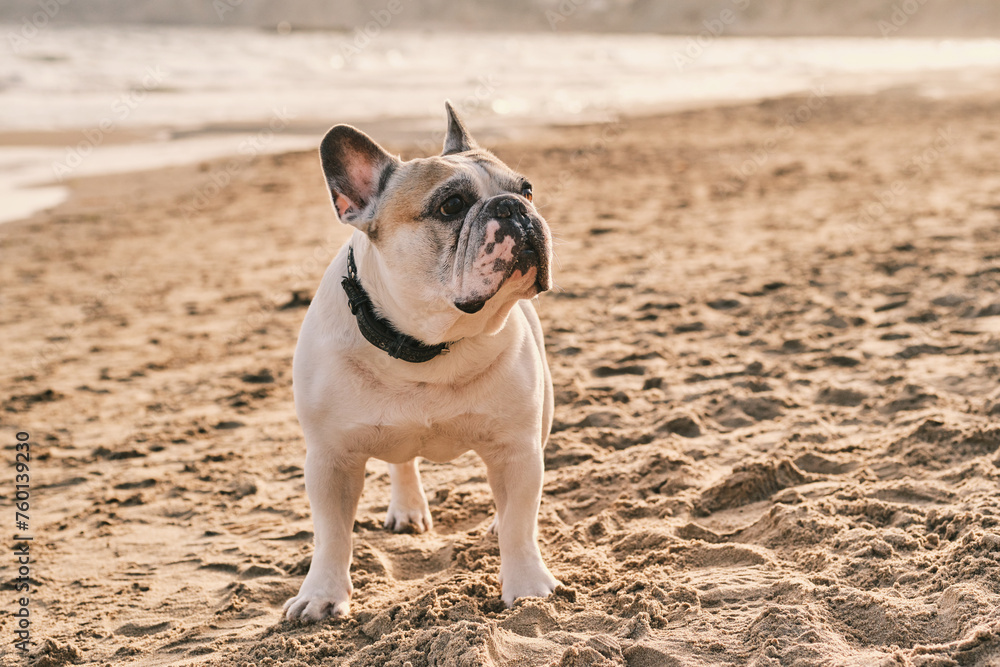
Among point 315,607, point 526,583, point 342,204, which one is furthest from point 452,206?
point 315,607

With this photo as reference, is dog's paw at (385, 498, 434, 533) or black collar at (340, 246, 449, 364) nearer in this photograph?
black collar at (340, 246, 449, 364)

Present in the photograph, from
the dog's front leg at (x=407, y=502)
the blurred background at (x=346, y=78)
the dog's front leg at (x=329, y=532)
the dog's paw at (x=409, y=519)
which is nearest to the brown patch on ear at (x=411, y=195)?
the dog's front leg at (x=329, y=532)

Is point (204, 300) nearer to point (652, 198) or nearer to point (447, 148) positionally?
point (447, 148)

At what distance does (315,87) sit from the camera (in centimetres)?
2194

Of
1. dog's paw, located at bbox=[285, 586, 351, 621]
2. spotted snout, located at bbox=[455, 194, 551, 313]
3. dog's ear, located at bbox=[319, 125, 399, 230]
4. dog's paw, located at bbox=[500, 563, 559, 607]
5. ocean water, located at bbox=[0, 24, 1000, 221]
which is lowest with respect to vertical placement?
dog's paw, located at bbox=[285, 586, 351, 621]

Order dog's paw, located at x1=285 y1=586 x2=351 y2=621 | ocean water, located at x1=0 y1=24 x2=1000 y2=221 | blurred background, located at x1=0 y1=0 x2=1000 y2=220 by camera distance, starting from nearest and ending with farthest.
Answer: dog's paw, located at x1=285 y1=586 x2=351 y2=621
ocean water, located at x1=0 y1=24 x2=1000 y2=221
blurred background, located at x1=0 y1=0 x2=1000 y2=220

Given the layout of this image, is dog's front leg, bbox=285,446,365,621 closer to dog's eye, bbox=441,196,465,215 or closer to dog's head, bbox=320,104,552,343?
dog's head, bbox=320,104,552,343

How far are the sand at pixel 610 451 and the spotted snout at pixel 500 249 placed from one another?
1.06 metres

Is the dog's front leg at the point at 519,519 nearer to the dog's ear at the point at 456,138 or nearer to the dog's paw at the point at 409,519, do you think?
the dog's paw at the point at 409,519

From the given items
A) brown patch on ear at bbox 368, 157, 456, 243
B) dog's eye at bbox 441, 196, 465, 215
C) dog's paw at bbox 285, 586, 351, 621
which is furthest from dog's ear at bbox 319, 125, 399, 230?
dog's paw at bbox 285, 586, 351, 621

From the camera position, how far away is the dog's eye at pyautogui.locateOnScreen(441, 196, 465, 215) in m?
3.23

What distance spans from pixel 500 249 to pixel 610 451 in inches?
72.0

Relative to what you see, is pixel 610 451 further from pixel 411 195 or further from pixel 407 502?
pixel 411 195

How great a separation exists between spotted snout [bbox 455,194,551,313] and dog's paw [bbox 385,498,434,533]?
1326 millimetres
